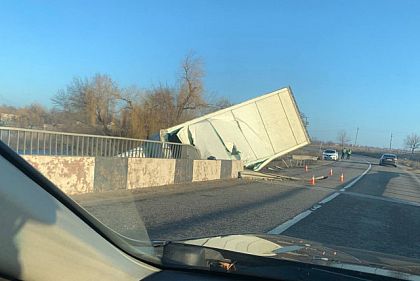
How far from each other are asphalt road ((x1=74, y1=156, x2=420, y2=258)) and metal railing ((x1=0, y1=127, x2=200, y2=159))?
1.30m

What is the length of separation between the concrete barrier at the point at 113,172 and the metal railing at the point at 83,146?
0.30 metres

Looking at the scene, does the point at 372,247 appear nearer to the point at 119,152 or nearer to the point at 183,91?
the point at 119,152

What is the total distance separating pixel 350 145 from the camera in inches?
7544

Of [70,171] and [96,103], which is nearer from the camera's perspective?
[70,171]

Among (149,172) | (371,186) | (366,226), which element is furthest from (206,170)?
(366,226)

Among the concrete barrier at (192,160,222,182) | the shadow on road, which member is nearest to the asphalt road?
the concrete barrier at (192,160,222,182)

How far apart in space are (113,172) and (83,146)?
109cm

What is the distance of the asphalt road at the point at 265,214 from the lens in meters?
8.05

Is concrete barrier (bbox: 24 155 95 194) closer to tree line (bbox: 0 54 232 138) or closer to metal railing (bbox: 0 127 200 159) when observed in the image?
metal railing (bbox: 0 127 200 159)

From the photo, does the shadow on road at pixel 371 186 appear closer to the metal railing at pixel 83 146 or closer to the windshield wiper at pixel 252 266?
the metal railing at pixel 83 146

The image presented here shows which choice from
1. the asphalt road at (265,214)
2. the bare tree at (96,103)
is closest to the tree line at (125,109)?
the bare tree at (96,103)

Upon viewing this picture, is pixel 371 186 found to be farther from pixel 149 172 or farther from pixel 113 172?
pixel 113 172

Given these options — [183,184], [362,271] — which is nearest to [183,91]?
[183,184]

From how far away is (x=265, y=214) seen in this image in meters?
10.8
